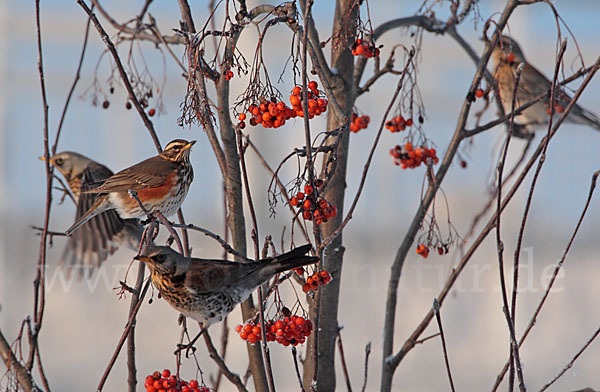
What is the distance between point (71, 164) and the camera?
2.37 meters

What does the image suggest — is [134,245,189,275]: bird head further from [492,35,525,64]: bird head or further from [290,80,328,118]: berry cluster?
[492,35,525,64]: bird head

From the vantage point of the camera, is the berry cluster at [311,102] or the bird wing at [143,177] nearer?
the berry cluster at [311,102]

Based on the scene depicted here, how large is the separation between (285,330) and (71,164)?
5.14 feet

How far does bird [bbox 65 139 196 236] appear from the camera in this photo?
1.69 meters

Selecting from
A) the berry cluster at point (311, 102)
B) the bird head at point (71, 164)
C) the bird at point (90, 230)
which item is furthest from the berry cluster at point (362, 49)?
the bird head at point (71, 164)

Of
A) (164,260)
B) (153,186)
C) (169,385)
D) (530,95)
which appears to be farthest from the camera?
(530,95)

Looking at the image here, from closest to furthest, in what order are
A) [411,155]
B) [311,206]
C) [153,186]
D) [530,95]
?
[311,206]
[411,155]
[153,186]
[530,95]

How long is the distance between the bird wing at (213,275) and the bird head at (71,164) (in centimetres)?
121

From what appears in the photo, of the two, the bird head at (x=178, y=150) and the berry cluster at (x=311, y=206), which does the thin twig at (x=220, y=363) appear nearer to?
the berry cluster at (x=311, y=206)

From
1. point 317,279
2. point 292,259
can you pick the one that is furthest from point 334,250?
point 317,279

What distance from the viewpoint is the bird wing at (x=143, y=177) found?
5.53 ft

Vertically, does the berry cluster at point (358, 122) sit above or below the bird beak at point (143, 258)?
above

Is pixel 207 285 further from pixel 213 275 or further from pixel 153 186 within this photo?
pixel 153 186

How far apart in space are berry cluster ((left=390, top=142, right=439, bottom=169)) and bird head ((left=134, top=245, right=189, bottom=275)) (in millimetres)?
519
